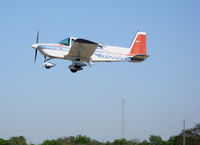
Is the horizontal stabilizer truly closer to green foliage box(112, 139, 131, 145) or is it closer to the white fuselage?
the white fuselage

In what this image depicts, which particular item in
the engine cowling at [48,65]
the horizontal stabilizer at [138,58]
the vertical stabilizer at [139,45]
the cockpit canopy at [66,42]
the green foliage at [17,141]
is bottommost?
the green foliage at [17,141]

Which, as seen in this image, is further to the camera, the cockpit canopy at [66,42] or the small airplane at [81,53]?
the cockpit canopy at [66,42]

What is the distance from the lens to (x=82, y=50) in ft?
86.0

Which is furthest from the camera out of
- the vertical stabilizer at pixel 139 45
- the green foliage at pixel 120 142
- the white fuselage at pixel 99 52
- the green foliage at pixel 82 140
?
the green foliage at pixel 82 140

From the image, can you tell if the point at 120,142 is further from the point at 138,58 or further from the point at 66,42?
the point at 66,42

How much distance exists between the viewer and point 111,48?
28.8m

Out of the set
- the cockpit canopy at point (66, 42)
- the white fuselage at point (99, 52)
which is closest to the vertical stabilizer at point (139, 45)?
the white fuselage at point (99, 52)

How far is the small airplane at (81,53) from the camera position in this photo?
85.0 feet

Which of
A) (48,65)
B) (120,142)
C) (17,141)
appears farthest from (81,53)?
(17,141)

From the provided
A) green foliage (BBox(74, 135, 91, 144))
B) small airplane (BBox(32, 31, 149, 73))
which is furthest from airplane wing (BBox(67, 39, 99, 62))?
green foliage (BBox(74, 135, 91, 144))

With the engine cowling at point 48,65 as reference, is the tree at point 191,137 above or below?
below

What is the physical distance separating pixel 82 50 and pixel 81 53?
367mm

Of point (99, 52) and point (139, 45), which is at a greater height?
point (139, 45)

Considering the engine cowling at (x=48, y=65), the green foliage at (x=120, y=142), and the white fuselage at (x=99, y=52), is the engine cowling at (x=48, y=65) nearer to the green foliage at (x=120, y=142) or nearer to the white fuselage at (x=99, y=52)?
the white fuselage at (x=99, y=52)
